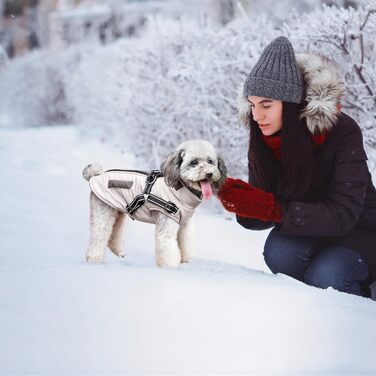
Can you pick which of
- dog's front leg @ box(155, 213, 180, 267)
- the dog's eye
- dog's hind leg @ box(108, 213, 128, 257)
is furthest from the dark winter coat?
dog's hind leg @ box(108, 213, 128, 257)

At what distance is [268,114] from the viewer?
2672mm

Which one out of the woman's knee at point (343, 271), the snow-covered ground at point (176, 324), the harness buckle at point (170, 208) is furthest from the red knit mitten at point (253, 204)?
the harness buckle at point (170, 208)

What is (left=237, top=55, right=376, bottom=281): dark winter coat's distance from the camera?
253 cm

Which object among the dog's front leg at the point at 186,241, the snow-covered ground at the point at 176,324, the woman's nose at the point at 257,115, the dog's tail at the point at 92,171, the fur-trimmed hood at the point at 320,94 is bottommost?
the dog's front leg at the point at 186,241

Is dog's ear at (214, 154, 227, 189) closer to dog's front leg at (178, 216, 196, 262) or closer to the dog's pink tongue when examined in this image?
the dog's pink tongue

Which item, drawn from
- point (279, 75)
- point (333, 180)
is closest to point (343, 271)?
point (333, 180)

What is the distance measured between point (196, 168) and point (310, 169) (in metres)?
0.62

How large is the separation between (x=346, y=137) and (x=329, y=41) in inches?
105

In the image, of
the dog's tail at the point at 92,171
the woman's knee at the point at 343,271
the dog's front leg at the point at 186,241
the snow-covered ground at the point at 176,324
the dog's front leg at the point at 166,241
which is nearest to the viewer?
the snow-covered ground at the point at 176,324

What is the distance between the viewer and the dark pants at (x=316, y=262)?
271 centimetres

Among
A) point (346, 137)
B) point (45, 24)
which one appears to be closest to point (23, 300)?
point (346, 137)

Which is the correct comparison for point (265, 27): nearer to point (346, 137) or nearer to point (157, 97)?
point (157, 97)

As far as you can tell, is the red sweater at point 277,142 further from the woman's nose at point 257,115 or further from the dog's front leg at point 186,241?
the dog's front leg at point 186,241

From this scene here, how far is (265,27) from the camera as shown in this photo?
254 inches
